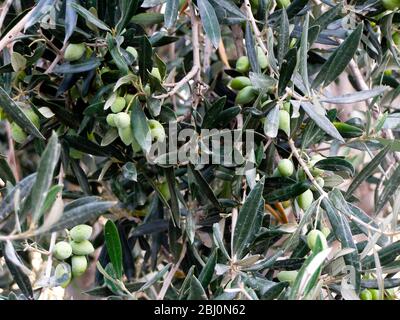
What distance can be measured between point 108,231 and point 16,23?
35 cm

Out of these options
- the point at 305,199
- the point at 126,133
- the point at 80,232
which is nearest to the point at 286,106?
the point at 305,199

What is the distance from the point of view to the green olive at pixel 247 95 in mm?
949

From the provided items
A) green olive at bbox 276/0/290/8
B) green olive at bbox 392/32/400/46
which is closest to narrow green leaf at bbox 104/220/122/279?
green olive at bbox 276/0/290/8

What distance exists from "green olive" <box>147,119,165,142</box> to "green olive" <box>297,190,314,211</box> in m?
0.23

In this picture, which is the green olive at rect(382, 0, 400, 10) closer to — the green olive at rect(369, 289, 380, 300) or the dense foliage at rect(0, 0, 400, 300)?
the dense foliage at rect(0, 0, 400, 300)

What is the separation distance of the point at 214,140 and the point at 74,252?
27 cm

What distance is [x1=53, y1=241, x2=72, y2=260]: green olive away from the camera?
800 mm

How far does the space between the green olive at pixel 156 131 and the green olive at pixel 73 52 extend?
6.5 inches

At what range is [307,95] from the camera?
2.85 ft

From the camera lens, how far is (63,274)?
78cm

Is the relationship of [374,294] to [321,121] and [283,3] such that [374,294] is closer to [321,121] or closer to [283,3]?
[321,121]

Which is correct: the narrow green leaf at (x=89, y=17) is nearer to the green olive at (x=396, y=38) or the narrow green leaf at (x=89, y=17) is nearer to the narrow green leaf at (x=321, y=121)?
the narrow green leaf at (x=321, y=121)
